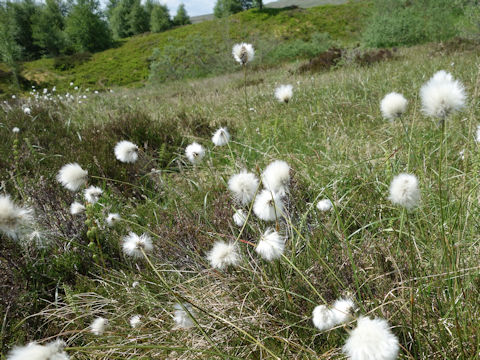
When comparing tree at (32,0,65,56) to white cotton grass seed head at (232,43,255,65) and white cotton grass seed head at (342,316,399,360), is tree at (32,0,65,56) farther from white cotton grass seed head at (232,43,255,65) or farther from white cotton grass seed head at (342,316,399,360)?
white cotton grass seed head at (342,316,399,360)

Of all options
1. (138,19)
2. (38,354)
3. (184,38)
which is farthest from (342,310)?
(138,19)

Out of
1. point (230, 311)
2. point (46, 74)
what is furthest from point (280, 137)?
point (46, 74)

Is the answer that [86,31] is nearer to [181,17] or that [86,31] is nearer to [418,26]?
[181,17]

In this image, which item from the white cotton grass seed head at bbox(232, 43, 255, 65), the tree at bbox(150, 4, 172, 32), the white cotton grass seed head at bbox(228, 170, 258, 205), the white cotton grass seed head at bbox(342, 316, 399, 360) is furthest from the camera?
the tree at bbox(150, 4, 172, 32)

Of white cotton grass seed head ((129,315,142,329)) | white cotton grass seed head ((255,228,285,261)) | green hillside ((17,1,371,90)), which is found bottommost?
white cotton grass seed head ((129,315,142,329))

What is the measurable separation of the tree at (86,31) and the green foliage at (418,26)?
47.1 m

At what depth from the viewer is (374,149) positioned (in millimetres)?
2775

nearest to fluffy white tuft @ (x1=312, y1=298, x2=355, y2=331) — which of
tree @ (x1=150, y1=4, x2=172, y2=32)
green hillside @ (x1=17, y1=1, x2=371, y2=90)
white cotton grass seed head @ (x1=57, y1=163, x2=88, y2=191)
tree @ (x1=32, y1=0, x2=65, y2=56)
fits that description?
white cotton grass seed head @ (x1=57, y1=163, x2=88, y2=191)

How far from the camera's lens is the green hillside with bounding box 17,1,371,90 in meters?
32.6

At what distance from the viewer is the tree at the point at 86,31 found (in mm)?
49188

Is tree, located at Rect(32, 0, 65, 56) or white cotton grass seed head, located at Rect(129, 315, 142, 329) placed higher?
tree, located at Rect(32, 0, 65, 56)

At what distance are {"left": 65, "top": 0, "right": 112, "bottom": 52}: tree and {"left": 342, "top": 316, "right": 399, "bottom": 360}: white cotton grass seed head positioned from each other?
192 ft

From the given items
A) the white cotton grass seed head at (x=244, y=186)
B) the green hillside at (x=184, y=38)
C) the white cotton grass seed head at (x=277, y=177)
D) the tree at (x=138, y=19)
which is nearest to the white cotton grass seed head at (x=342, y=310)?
the white cotton grass seed head at (x=277, y=177)

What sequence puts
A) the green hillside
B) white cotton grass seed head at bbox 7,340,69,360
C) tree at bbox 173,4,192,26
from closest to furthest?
1. white cotton grass seed head at bbox 7,340,69,360
2. the green hillside
3. tree at bbox 173,4,192,26
